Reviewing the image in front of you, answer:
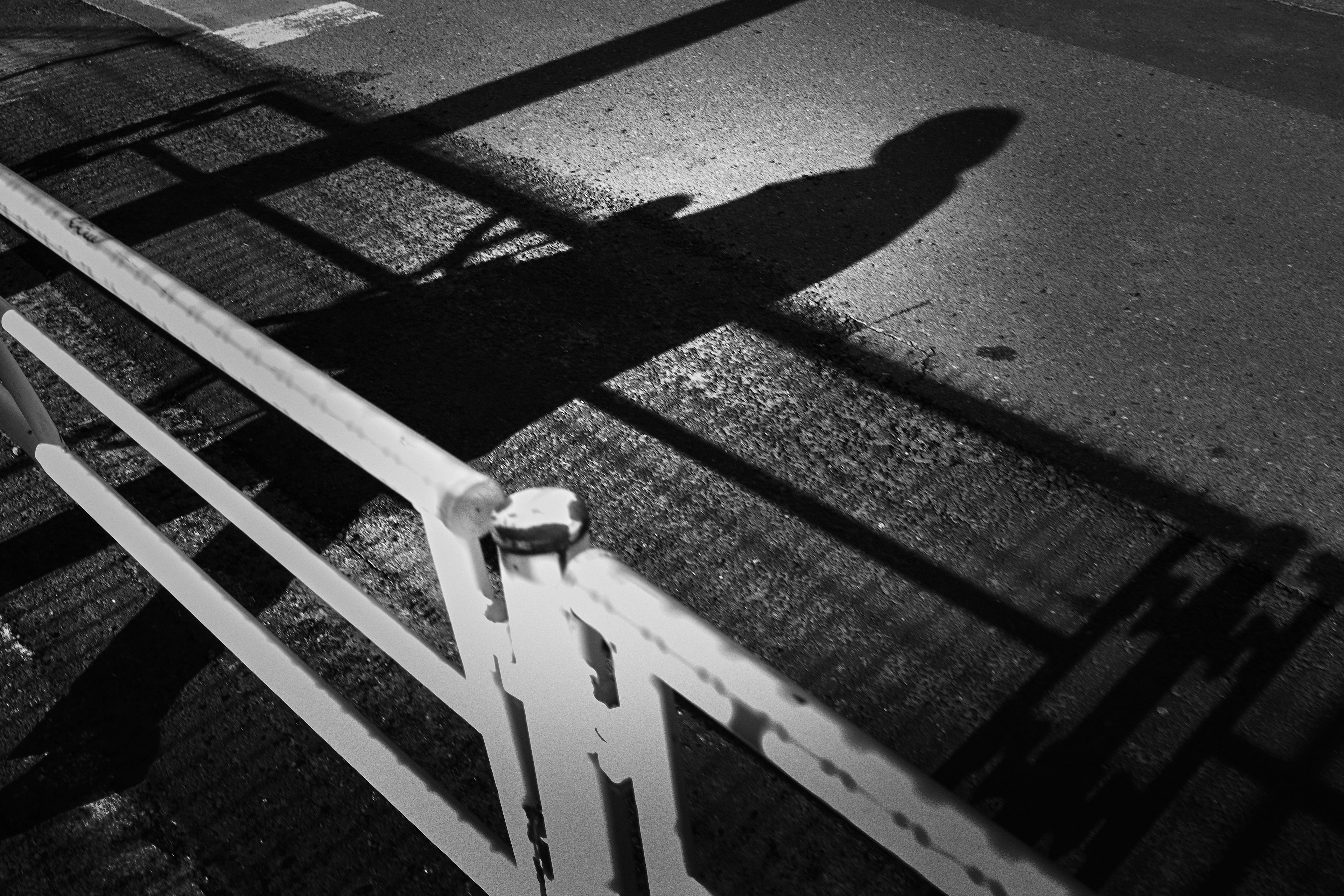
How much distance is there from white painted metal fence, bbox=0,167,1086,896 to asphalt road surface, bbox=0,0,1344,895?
0.67 meters

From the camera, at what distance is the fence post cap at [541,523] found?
142cm

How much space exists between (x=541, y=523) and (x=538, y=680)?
1.03ft

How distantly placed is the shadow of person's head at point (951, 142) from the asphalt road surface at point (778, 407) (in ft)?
0.18

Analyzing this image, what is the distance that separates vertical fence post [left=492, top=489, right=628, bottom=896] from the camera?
4.74 ft

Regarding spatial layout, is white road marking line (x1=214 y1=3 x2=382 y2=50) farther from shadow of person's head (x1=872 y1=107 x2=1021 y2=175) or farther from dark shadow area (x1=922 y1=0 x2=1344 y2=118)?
shadow of person's head (x1=872 y1=107 x2=1021 y2=175)

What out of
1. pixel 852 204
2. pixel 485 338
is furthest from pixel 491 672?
pixel 852 204

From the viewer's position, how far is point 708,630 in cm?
129

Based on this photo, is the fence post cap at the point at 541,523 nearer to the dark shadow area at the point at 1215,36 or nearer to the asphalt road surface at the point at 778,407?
the asphalt road surface at the point at 778,407

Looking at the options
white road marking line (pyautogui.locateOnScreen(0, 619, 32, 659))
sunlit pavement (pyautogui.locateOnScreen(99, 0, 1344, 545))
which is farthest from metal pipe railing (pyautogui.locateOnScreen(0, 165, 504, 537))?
sunlit pavement (pyautogui.locateOnScreen(99, 0, 1344, 545))

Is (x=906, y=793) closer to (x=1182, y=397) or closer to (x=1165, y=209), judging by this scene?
(x=1182, y=397)

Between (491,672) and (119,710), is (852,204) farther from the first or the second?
(491,672)

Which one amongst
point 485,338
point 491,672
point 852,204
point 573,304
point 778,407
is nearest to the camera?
point 491,672

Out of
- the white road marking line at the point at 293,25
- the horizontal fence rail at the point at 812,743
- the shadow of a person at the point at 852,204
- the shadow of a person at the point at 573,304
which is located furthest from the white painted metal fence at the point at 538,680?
the white road marking line at the point at 293,25

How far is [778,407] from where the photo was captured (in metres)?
4.21
